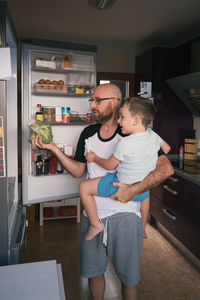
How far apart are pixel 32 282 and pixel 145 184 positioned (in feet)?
2.71

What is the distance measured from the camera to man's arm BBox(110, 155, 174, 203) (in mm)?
1483

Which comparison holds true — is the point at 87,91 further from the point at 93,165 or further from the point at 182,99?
the point at 182,99

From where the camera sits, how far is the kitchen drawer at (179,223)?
2520 mm

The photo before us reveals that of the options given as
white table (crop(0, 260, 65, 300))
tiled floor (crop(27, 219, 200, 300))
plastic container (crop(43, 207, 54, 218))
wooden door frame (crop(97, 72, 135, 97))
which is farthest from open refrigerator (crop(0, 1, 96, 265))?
wooden door frame (crop(97, 72, 135, 97))

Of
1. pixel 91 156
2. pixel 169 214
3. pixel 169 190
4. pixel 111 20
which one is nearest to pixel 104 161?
pixel 91 156

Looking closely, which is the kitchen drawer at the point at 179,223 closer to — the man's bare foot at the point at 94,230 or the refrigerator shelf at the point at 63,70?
the man's bare foot at the point at 94,230

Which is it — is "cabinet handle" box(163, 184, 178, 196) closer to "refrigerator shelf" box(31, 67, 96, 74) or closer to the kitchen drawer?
the kitchen drawer

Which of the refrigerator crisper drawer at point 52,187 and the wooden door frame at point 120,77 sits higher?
the wooden door frame at point 120,77

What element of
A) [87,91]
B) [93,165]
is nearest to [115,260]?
[93,165]

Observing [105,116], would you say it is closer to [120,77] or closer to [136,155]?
[136,155]

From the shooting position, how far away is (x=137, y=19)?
2.98 meters

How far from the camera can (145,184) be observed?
60.8 inches

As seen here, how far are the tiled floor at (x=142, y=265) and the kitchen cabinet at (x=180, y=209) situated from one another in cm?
21

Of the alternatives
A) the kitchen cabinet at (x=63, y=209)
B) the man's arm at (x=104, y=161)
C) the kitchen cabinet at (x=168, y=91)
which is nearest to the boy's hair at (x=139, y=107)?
the man's arm at (x=104, y=161)
